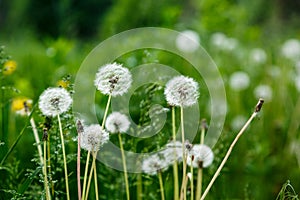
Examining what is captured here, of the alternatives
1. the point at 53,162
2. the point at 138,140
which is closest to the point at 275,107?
the point at 138,140

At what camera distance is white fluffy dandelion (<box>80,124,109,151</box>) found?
2.87 feet

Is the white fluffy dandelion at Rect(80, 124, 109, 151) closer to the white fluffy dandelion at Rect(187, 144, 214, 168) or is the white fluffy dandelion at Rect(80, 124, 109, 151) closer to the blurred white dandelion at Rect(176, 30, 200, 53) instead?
the white fluffy dandelion at Rect(187, 144, 214, 168)

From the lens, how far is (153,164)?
3.59 ft

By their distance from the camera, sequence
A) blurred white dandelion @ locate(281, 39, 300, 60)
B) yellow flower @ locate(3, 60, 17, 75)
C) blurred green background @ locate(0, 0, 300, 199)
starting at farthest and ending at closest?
blurred white dandelion @ locate(281, 39, 300, 60) < blurred green background @ locate(0, 0, 300, 199) < yellow flower @ locate(3, 60, 17, 75)

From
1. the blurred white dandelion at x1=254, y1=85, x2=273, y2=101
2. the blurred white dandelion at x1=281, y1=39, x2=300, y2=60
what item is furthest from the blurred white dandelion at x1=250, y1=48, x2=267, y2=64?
the blurred white dandelion at x1=254, y1=85, x2=273, y2=101

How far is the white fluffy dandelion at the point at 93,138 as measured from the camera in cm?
87

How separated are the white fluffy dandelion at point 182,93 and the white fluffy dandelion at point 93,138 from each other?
0.13 meters

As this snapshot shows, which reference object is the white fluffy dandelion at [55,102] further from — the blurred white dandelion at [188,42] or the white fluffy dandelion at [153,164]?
the blurred white dandelion at [188,42]

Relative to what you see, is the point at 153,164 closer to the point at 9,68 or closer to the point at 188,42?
the point at 9,68

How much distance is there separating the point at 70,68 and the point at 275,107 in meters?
1.05

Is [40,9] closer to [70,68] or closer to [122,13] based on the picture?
[122,13]

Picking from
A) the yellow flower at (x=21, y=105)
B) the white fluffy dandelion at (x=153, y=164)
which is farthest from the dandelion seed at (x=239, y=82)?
Answer: the white fluffy dandelion at (x=153, y=164)

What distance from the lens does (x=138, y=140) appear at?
1.23 meters

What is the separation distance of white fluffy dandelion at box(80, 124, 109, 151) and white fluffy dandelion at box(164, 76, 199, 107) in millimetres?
128
